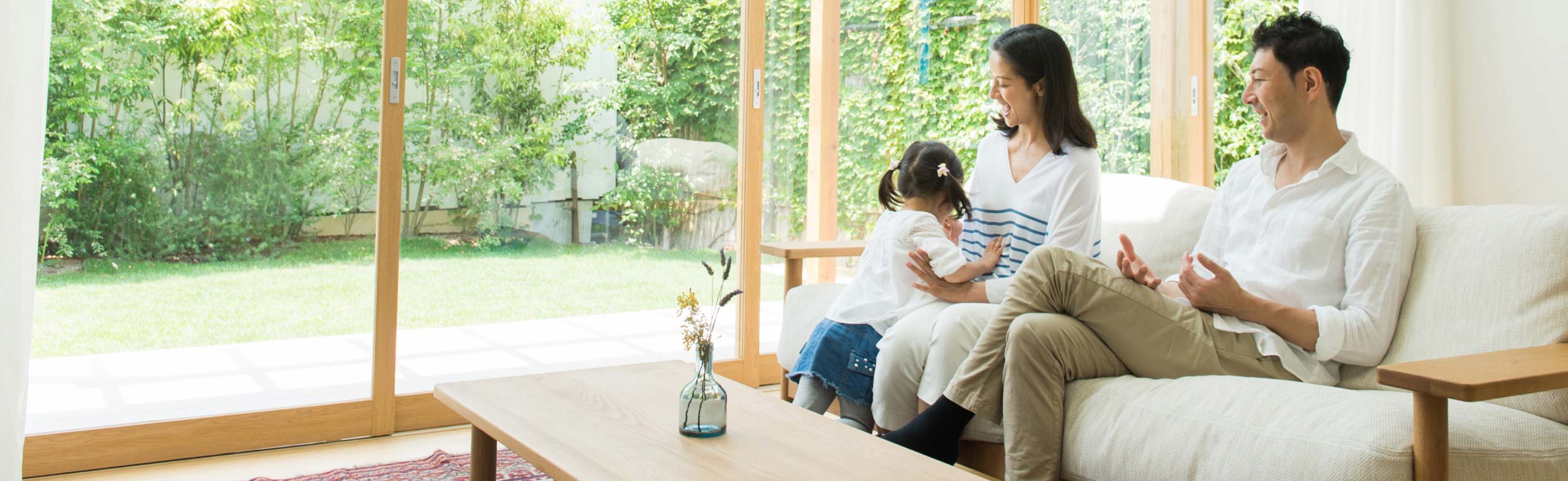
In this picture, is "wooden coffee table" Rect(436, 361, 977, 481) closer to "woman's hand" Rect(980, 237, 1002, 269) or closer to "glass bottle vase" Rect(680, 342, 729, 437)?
"glass bottle vase" Rect(680, 342, 729, 437)

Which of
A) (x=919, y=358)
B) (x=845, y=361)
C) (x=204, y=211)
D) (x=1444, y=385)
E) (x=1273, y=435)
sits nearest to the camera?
(x=1444, y=385)

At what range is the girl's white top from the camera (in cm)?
235

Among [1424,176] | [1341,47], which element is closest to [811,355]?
[1341,47]

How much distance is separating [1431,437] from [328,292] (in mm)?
2611

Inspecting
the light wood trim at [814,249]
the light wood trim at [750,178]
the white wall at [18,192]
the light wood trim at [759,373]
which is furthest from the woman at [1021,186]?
the white wall at [18,192]

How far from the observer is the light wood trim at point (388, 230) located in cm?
290

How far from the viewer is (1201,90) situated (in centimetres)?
389

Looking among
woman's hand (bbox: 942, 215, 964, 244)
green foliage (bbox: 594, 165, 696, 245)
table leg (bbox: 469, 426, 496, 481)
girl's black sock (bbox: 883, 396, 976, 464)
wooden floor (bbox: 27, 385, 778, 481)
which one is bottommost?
wooden floor (bbox: 27, 385, 778, 481)

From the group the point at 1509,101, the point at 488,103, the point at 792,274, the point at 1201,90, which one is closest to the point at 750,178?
the point at 792,274

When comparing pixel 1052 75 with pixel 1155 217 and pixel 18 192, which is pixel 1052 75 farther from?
pixel 18 192

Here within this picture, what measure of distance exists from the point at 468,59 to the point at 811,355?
1.45 m

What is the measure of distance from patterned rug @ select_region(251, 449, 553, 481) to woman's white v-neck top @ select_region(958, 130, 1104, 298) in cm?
120

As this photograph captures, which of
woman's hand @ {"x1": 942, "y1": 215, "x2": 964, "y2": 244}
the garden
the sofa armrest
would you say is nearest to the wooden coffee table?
the sofa armrest

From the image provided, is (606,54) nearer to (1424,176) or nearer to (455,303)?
(455,303)
